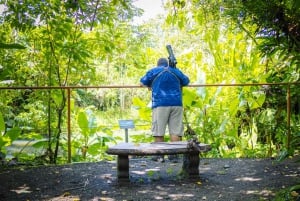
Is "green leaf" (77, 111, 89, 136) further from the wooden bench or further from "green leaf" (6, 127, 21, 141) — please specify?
the wooden bench

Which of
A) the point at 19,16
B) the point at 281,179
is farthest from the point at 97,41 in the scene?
the point at 281,179

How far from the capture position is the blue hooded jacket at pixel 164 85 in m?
4.76

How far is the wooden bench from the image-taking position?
148 inches

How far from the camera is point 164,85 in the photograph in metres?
4.76

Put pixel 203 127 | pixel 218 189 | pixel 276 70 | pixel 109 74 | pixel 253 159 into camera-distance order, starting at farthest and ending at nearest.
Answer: pixel 109 74
pixel 276 70
pixel 203 127
pixel 253 159
pixel 218 189

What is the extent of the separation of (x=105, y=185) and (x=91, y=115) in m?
2.39

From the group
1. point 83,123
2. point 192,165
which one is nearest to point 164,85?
point 192,165

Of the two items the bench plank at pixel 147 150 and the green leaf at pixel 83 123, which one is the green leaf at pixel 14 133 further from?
the bench plank at pixel 147 150

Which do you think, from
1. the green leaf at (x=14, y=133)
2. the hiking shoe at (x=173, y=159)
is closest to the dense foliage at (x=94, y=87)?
the green leaf at (x=14, y=133)

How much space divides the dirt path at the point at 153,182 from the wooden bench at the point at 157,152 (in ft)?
0.41

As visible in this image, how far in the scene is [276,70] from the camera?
649 cm

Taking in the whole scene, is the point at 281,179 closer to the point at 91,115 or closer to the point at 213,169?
the point at 213,169

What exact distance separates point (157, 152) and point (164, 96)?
1183 mm


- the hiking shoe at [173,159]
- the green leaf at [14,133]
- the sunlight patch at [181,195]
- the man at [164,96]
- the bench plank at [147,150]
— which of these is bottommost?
the sunlight patch at [181,195]
